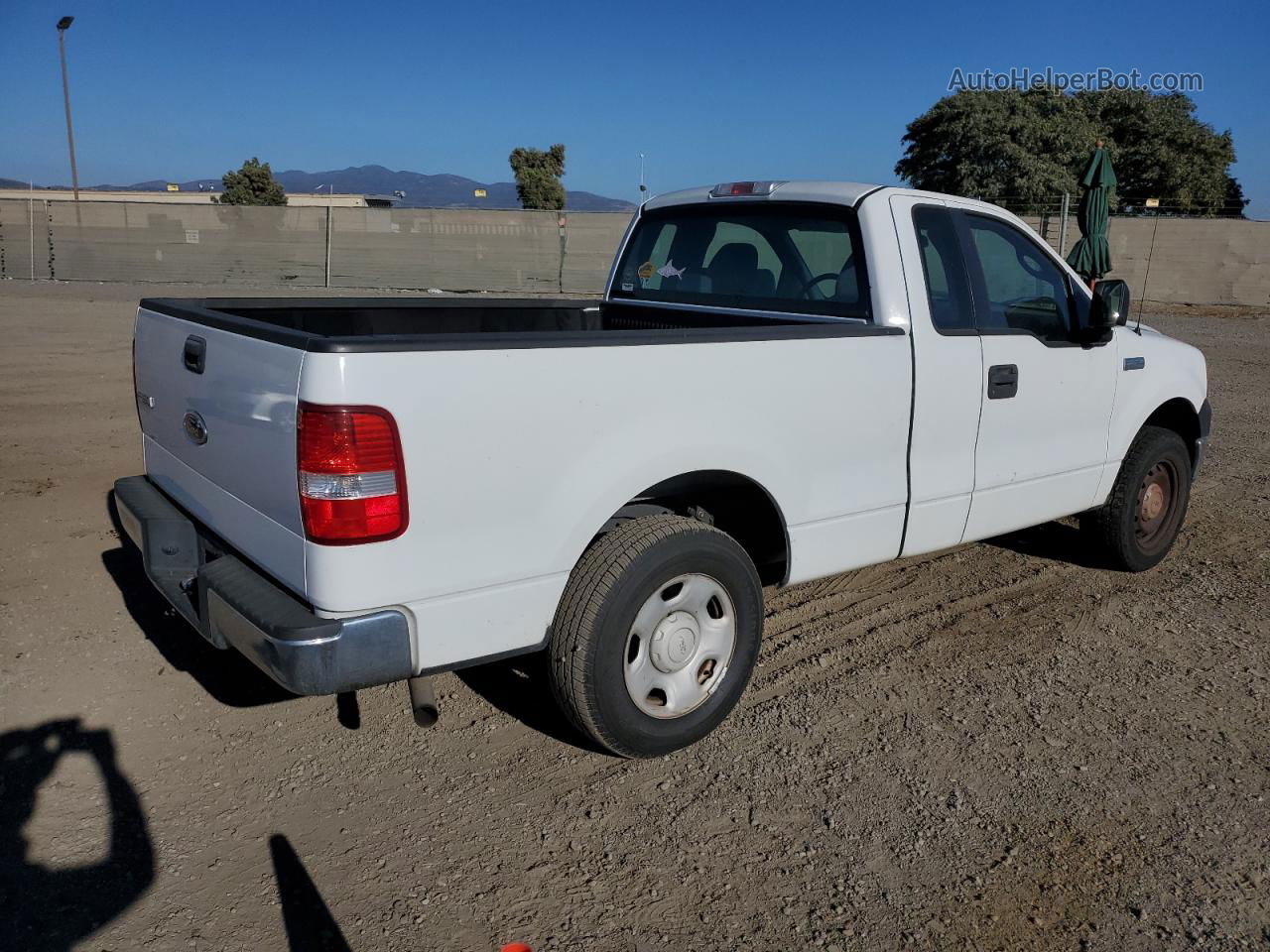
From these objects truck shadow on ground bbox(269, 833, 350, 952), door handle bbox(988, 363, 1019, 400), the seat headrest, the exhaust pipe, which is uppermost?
the seat headrest

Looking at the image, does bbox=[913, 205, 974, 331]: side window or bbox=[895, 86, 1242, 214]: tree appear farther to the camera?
bbox=[895, 86, 1242, 214]: tree

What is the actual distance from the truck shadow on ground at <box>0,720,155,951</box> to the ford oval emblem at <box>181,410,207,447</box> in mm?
1133

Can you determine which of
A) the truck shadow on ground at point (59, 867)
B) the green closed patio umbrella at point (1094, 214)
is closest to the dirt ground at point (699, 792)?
the truck shadow on ground at point (59, 867)

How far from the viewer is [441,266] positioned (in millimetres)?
24734

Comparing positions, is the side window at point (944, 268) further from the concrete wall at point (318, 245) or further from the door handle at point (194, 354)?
the concrete wall at point (318, 245)

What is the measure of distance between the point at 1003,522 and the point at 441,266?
863 inches

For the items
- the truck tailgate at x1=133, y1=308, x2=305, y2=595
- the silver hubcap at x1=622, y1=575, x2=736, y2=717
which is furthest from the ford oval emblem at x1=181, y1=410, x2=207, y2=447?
the silver hubcap at x1=622, y1=575, x2=736, y2=717

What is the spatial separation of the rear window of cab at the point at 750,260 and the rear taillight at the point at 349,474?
2.11 m

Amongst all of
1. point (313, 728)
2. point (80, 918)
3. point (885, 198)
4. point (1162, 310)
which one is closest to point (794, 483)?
point (885, 198)

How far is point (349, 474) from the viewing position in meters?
2.57

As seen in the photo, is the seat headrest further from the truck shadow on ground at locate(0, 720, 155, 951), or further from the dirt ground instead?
the truck shadow on ground at locate(0, 720, 155, 951)

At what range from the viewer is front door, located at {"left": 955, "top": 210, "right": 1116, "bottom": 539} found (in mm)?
4227

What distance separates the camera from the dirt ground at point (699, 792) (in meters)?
2.69

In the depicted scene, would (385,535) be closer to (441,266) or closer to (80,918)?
(80,918)
